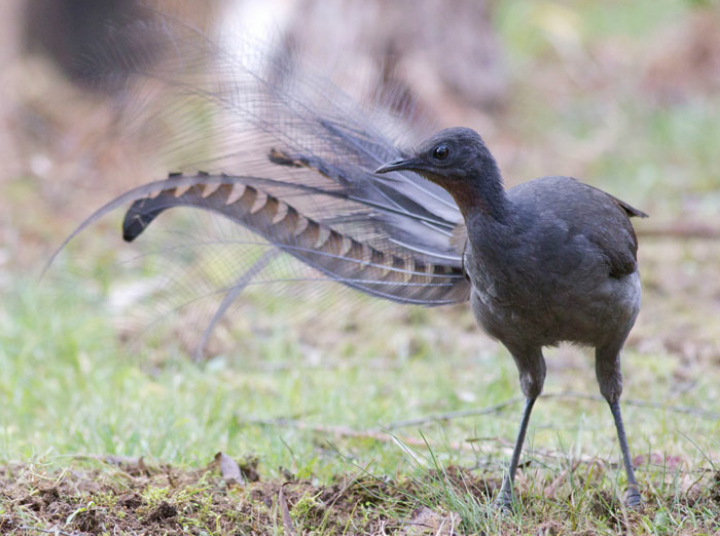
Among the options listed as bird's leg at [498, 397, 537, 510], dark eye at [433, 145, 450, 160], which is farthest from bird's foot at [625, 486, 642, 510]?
dark eye at [433, 145, 450, 160]

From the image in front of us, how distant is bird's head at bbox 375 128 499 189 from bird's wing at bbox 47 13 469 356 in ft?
2.35

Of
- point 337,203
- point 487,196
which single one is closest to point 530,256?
point 487,196

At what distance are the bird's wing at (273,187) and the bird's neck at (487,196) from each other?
69cm

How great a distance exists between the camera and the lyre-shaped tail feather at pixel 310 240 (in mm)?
3537

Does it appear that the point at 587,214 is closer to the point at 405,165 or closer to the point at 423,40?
the point at 405,165

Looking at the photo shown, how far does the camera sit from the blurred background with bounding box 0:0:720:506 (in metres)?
4.05

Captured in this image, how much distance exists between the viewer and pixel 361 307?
13.2 feet

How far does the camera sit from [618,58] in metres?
13.2

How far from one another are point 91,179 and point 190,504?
633 centimetres

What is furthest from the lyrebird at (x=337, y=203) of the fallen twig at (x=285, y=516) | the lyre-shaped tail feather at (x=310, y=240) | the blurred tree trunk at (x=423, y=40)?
the blurred tree trunk at (x=423, y=40)

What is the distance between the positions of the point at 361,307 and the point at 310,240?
0.48 meters

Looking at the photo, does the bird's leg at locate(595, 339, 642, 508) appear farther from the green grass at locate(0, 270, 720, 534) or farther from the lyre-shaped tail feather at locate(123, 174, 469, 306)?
the lyre-shaped tail feather at locate(123, 174, 469, 306)

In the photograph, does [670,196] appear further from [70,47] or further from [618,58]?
[70,47]

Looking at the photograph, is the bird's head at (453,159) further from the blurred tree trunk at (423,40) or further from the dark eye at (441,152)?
the blurred tree trunk at (423,40)
